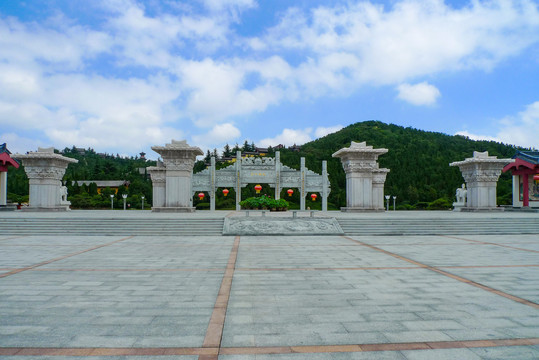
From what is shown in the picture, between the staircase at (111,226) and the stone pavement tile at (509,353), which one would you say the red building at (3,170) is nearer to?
the staircase at (111,226)

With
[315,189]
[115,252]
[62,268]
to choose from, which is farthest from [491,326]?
[315,189]

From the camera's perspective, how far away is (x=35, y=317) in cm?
380

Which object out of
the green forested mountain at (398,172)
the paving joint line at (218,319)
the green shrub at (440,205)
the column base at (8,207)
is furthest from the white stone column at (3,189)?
the green shrub at (440,205)

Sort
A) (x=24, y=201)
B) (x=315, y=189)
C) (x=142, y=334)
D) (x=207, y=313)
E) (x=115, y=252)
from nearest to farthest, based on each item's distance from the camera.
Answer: (x=142, y=334) < (x=207, y=313) < (x=115, y=252) < (x=315, y=189) < (x=24, y=201)

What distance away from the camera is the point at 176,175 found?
18094mm

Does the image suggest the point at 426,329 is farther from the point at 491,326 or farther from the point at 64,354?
the point at 64,354

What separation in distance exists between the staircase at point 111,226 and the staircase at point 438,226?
5.53 m

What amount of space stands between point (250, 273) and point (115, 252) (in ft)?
13.6

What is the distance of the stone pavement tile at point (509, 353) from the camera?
2.91 m

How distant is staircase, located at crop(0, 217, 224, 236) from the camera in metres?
12.1

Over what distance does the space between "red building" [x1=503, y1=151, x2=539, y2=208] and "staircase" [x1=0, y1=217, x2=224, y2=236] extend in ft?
65.9

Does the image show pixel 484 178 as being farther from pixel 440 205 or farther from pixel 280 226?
pixel 280 226

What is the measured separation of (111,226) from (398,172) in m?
33.1

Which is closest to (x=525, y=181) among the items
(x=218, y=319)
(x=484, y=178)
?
(x=484, y=178)
